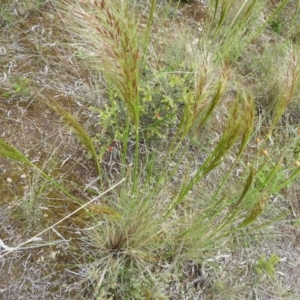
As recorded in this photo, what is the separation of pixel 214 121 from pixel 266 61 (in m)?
0.54

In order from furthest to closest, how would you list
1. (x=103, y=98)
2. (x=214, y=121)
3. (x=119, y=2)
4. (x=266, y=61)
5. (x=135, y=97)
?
(x=266, y=61)
(x=214, y=121)
(x=103, y=98)
(x=119, y=2)
(x=135, y=97)

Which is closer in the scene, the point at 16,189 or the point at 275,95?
the point at 16,189

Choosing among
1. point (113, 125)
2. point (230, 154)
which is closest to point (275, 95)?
point (230, 154)

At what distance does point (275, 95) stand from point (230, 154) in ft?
1.38

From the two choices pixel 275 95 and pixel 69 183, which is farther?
pixel 275 95

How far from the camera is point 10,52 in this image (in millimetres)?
1832

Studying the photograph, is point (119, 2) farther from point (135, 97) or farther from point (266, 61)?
point (266, 61)

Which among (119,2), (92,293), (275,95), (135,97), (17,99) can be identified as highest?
(119,2)

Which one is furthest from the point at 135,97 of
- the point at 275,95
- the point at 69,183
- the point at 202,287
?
the point at 275,95

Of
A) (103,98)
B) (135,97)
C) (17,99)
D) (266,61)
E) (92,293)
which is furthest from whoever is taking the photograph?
(266,61)

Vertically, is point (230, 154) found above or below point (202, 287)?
above

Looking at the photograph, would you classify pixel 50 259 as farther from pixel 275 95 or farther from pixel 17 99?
pixel 275 95

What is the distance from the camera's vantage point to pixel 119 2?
42.8 inches

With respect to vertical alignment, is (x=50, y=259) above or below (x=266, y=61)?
below
